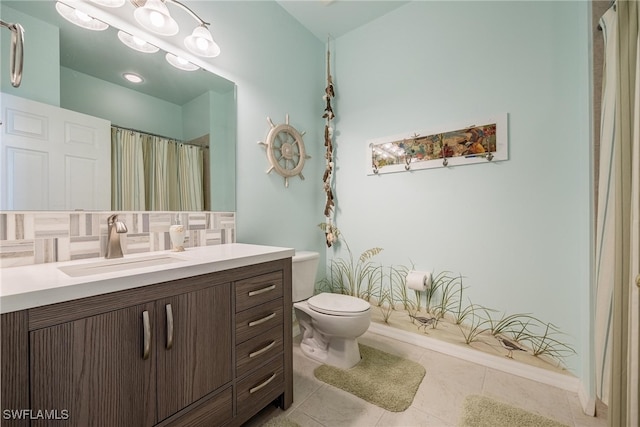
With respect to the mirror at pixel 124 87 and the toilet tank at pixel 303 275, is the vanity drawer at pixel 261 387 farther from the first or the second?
the mirror at pixel 124 87

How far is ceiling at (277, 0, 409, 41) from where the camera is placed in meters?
2.18

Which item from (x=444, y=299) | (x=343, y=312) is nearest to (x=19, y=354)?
(x=343, y=312)

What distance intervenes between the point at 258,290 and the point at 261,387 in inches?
18.6

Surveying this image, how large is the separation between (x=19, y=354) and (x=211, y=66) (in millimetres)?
1721

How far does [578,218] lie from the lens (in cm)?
158

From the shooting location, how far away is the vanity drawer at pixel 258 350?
114cm

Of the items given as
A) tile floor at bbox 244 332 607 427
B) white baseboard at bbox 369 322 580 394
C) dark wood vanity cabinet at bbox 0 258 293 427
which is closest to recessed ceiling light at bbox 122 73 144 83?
dark wood vanity cabinet at bbox 0 258 293 427

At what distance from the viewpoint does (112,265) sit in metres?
1.16

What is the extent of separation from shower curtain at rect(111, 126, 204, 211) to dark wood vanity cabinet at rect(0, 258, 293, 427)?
2.33ft

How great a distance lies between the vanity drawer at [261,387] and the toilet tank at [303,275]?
2.15 feet

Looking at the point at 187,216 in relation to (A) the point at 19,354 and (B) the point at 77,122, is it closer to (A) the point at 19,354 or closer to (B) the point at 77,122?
(B) the point at 77,122

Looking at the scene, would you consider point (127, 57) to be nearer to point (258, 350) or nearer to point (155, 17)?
point (155, 17)

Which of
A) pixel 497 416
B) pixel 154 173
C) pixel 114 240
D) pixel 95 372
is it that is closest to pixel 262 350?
pixel 95 372

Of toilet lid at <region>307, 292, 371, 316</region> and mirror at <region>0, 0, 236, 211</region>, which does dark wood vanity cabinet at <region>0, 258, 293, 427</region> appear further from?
mirror at <region>0, 0, 236, 211</region>
